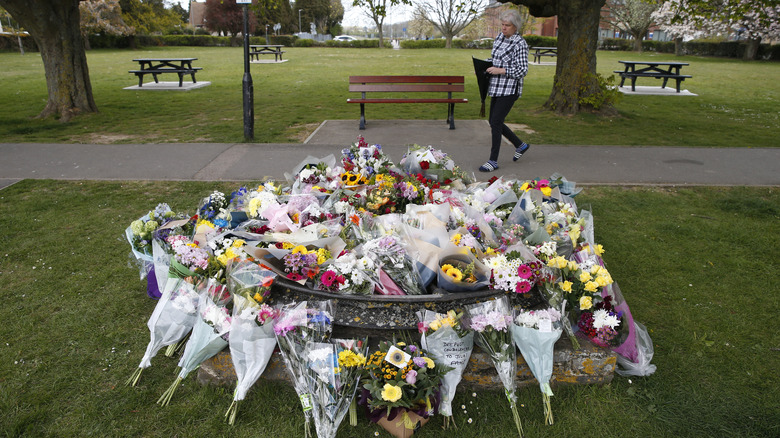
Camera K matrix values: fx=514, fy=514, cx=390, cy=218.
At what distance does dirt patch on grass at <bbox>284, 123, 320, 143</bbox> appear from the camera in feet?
27.2

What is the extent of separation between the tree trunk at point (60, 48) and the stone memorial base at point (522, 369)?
29.0ft

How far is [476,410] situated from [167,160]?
580cm

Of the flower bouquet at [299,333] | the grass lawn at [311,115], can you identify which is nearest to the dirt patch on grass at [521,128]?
the grass lawn at [311,115]

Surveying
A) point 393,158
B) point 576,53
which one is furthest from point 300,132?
point 576,53

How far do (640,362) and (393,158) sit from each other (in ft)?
14.7

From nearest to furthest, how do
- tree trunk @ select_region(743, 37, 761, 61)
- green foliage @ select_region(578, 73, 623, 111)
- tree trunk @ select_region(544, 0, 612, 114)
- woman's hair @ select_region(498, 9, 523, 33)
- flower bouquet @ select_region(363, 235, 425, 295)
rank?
flower bouquet @ select_region(363, 235, 425, 295) → woman's hair @ select_region(498, 9, 523, 33) → tree trunk @ select_region(544, 0, 612, 114) → green foliage @ select_region(578, 73, 623, 111) → tree trunk @ select_region(743, 37, 761, 61)

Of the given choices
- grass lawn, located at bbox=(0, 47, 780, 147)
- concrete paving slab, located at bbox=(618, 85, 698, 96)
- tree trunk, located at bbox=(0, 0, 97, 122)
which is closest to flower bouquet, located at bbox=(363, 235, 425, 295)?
grass lawn, located at bbox=(0, 47, 780, 147)

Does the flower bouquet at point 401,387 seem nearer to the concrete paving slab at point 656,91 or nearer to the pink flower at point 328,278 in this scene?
the pink flower at point 328,278

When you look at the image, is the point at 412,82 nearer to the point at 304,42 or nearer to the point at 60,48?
the point at 60,48

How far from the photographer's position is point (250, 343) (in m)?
2.69

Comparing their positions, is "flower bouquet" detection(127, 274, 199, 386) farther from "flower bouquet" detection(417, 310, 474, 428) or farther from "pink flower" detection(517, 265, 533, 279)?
"pink flower" detection(517, 265, 533, 279)

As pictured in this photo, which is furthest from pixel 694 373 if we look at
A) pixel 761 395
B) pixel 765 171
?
pixel 765 171

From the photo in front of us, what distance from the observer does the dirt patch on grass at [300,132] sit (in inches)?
327

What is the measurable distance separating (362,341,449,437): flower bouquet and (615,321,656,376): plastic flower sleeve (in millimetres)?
1142
